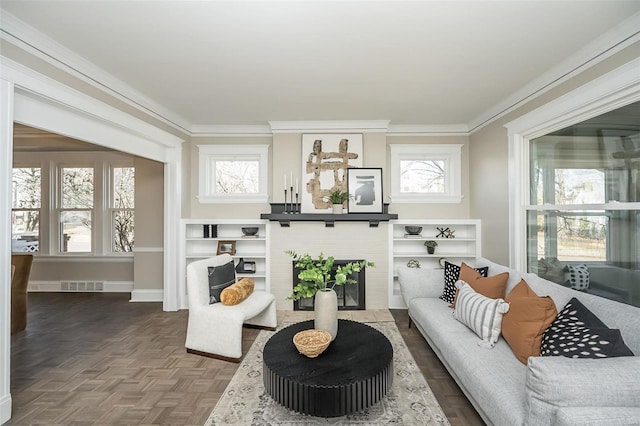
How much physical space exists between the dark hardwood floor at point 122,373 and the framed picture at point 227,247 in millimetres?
1041

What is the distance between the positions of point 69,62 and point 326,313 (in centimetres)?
293

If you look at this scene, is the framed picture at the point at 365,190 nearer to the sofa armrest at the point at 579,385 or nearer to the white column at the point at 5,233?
the sofa armrest at the point at 579,385

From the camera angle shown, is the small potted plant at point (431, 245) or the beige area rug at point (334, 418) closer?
the beige area rug at point (334, 418)

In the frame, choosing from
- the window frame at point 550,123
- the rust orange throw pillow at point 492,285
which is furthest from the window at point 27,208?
the window frame at point 550,123

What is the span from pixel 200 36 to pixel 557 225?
354 cm

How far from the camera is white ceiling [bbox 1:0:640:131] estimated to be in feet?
6.16

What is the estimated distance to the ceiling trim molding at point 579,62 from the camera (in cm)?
202

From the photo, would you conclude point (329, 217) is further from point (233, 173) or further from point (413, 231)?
point (233, 173)

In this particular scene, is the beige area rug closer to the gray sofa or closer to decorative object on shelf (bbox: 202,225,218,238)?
the gray sofa

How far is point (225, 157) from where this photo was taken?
179 inches

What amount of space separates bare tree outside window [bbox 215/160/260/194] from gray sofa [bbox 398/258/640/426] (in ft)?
10.5

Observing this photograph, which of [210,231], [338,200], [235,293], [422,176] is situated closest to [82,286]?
[210,231]

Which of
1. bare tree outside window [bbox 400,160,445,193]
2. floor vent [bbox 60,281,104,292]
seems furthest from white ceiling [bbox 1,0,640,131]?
floor vent [bbox 60,281,104,292]

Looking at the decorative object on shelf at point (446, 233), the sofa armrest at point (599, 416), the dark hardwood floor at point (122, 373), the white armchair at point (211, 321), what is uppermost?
the decorative object on shelf at point (446, 233)
